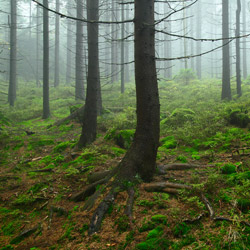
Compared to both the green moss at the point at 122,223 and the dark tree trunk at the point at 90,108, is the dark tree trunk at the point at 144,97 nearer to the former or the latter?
the green moss at the point at 122,223

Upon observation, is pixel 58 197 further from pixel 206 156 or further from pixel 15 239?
pixel 206 156

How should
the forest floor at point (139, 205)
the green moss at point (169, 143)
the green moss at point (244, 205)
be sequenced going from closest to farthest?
1. the forest floor at point (139, 205)
2. the green moss at point (244, 205)
3. the green moss at point (169, 143)

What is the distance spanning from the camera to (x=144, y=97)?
3865 mm

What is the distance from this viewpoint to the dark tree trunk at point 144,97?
3.83 m

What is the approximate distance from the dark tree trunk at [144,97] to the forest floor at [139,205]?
0.46 metres

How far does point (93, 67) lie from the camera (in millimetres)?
7723

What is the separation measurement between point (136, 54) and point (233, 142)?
397 cm

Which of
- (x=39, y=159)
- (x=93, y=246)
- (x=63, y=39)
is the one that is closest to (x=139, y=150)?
(x=93, y=246)

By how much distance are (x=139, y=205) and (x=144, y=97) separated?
2053 mm

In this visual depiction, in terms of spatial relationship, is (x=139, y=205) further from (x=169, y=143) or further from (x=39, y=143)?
(x=39, y=143)

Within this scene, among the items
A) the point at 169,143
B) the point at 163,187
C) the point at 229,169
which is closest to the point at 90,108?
the point at 169,143

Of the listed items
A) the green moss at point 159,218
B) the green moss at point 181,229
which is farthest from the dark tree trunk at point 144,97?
the green moss at point 181,229

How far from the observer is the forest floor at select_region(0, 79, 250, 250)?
2623mm

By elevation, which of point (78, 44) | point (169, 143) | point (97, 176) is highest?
point (78, 44)
